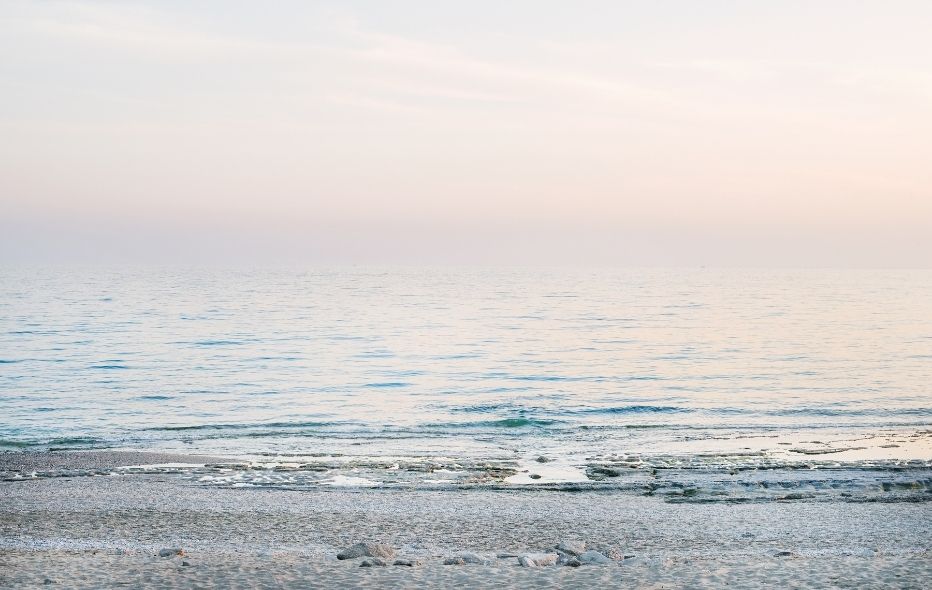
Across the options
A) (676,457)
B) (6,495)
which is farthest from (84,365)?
(676,457)

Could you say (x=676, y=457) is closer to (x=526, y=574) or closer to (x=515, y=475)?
(x=515, y=475)

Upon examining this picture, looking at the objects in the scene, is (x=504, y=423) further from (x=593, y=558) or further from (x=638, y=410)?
(x=593, y=558)

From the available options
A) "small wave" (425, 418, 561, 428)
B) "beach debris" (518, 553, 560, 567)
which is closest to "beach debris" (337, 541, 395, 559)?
"beach debris" (518, 553, 560, 567)

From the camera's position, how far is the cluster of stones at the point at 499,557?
10.9 m

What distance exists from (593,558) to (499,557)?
1304 millimetres

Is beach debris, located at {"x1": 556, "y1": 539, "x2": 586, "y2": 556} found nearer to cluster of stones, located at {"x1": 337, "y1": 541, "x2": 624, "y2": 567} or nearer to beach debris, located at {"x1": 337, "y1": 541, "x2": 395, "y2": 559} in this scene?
cluster of stones, located at {"x1": 337, "y1": 541, "x2": 624, "y2": 567}

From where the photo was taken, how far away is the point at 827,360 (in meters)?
47.3

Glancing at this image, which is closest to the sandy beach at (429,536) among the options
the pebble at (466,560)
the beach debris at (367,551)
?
the pebble at (466,560)

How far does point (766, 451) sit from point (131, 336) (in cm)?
4800

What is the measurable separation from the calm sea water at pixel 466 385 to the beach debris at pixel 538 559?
8.26 m

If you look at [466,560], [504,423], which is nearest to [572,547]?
[466,560]

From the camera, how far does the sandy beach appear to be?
10.1 meters

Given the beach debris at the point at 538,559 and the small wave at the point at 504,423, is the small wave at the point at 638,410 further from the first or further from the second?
the beach debris at the point at 538,559

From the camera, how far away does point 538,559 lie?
36.7ft
